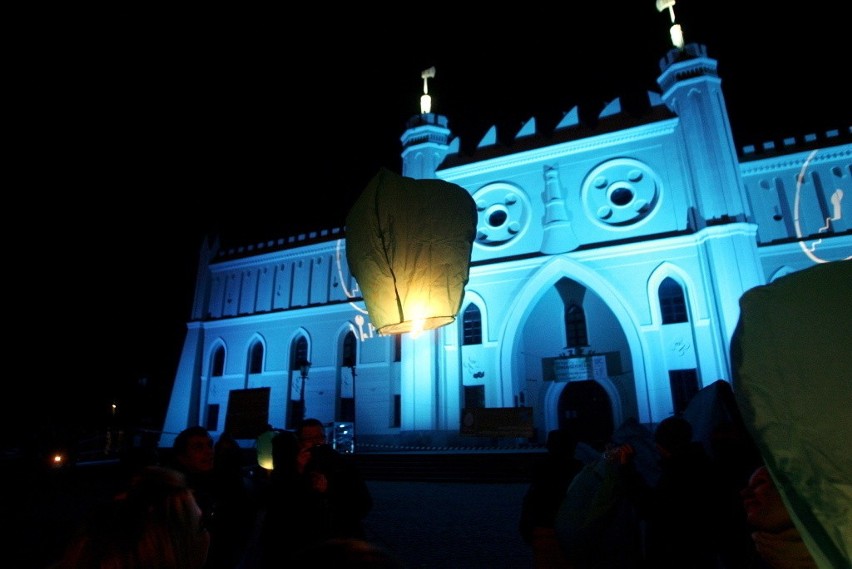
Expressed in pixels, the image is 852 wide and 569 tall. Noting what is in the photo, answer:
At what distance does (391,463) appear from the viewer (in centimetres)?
1662

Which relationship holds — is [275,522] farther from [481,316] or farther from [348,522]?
[481,316]

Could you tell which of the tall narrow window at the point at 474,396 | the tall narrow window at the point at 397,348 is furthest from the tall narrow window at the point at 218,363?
the tall narrow window at the point at 474,396

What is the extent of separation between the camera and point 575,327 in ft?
71.7

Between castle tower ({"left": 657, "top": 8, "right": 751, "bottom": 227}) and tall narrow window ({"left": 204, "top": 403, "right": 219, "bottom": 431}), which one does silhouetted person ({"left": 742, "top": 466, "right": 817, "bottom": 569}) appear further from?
tall narrow window ({"left": 204, "top": 403, "right": 219, "bottom": 431})

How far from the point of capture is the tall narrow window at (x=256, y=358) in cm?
2722

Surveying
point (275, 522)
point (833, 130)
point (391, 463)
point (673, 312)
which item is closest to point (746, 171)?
point (833, 130)

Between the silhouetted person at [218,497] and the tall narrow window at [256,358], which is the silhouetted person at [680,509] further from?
the tall narrow window at [256,358]

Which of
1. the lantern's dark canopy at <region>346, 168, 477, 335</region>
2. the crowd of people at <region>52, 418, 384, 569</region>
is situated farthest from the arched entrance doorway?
the crowd of people at <region>52, 418, 384, 569</region>

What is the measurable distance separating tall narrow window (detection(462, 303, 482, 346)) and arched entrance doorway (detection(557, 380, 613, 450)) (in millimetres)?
4510

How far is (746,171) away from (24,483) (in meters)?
24.0

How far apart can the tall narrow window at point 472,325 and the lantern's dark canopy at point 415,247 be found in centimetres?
1500

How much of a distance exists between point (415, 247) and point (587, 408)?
56.5ft

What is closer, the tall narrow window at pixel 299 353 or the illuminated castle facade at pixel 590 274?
the illuminated castle facade at pixel 590 274

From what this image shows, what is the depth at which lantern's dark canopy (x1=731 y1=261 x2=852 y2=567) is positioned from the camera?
146 centimetres
